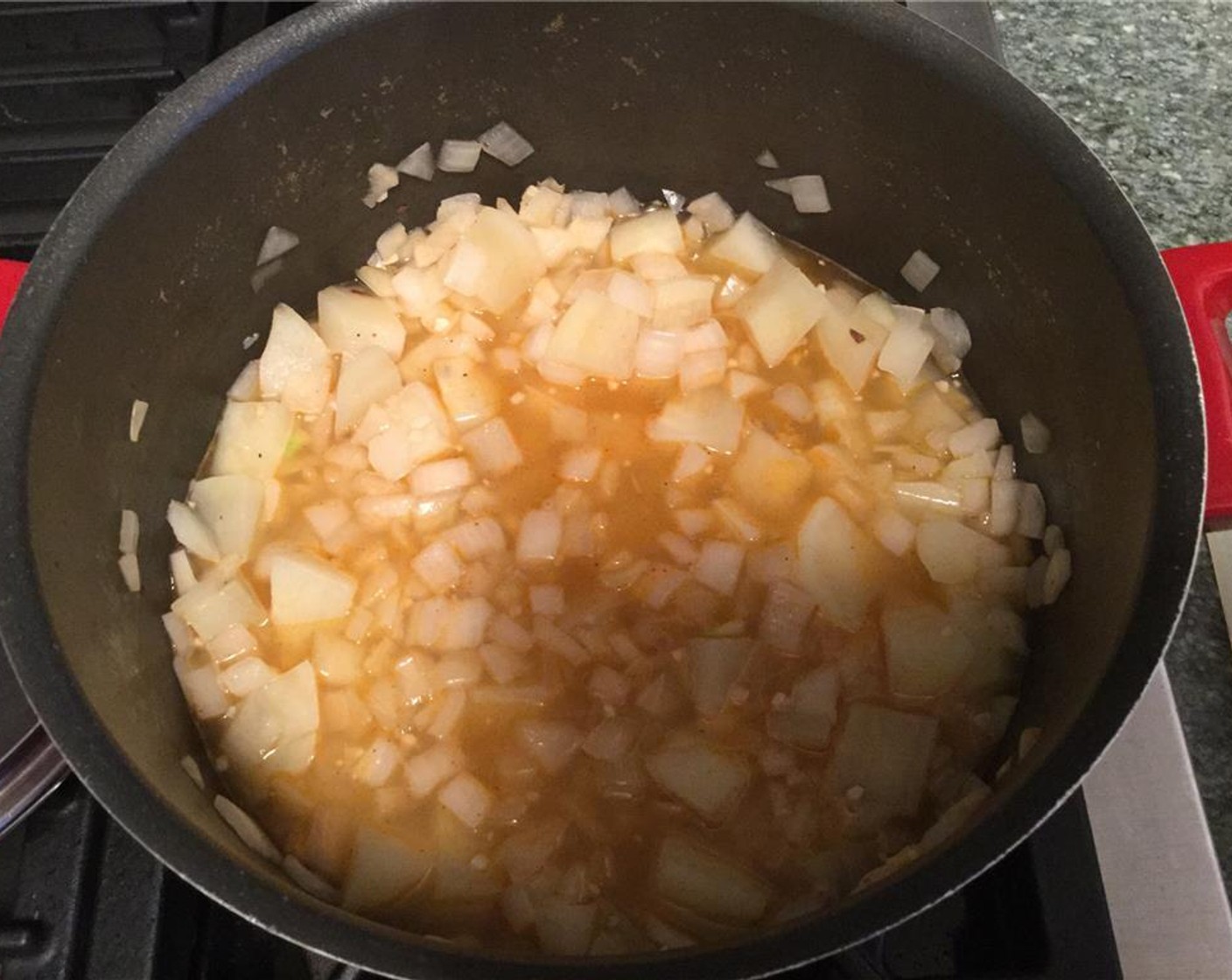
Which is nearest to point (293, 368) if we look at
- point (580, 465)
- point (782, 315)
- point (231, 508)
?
point (231, 508)

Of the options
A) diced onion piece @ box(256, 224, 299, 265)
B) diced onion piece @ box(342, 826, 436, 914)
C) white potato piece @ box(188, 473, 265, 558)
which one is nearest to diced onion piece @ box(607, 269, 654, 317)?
diced onion piece @ box(256, 224, 299, 265)

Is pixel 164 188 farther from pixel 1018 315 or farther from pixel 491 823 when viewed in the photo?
pixel 1018 315

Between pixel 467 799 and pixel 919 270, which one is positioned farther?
pixel 919 270

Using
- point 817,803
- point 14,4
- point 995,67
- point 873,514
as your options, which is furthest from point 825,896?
point 14,4

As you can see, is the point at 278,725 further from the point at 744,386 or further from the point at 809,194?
the point at 809,194

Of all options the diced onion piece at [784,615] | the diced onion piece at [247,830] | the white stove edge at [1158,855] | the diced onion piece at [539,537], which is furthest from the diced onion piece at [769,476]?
the diced onion piece at [247,830]

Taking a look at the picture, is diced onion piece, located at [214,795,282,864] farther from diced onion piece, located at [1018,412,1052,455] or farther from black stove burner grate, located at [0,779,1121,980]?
diced onion piece, located at [1018,412,1052,455]
